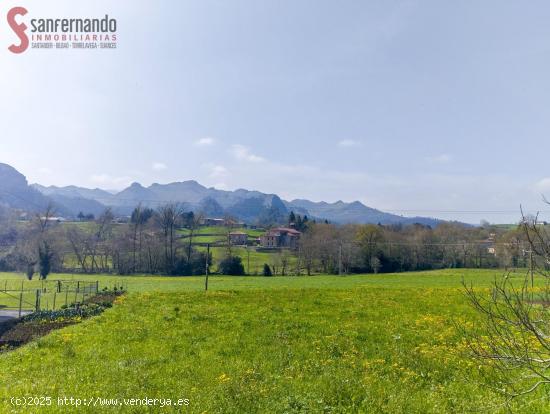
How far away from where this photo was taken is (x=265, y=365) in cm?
1157

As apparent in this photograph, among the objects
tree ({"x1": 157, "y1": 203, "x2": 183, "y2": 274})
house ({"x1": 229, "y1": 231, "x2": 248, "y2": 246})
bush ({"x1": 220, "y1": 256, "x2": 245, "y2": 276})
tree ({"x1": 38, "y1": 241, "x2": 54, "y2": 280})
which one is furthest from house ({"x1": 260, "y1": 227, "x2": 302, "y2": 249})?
tree ({"x1": 38, "y1": 241, "x2": 54, "y2": 280})

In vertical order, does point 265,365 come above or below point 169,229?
below

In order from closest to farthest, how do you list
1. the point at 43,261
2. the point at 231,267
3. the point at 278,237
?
the point at 43,261
the point at 231,267
the point at 278,237

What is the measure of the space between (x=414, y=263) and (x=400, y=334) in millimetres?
88258

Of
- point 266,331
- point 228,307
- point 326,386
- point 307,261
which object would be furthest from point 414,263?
point 326,386

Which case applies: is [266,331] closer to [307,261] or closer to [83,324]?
[83,324]

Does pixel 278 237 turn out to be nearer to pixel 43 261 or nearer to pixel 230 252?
pixel 230 252

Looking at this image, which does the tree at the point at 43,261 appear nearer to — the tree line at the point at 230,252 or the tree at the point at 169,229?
the tree line at the point at 230,252

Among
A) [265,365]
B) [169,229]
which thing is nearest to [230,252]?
[169,229]

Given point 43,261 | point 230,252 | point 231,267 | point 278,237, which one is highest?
point 278,237

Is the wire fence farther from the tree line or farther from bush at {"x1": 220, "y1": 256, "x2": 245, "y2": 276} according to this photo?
bush at {"x1": 220, "y1": 256, "x2": 245, "y2": 276}

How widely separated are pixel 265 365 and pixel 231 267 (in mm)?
77659

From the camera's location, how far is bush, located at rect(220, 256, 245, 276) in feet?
289

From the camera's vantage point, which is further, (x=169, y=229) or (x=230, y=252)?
(x=169, y=229)
